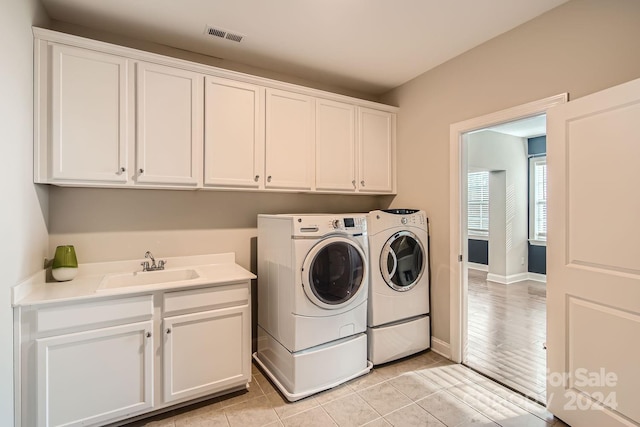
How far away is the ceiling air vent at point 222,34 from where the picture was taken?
2293mm

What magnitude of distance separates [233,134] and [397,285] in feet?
6.21

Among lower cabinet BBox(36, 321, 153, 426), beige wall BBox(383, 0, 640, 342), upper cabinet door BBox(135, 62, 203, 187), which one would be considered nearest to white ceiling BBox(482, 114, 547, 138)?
beige wall BBox(383, 0, 640, 342)

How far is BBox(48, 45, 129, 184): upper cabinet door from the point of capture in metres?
1.92

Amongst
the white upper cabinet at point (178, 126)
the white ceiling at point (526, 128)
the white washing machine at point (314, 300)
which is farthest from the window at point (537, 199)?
the white washing machine at point (314, 300)

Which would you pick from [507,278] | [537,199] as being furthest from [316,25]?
[537,199]

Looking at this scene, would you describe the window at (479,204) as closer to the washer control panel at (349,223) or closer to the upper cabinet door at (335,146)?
the upper cabinet door at (335,146)

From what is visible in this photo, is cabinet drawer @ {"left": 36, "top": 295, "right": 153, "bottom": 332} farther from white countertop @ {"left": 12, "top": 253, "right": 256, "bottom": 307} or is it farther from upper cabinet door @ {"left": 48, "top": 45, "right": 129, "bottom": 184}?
upper cabinet door @ {"left": 48, "top": 45, "right": 129, "bottom": 184}

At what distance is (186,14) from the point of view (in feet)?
6.95

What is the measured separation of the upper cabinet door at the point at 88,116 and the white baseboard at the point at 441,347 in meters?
2.94

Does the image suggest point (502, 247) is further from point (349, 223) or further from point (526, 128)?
point (349, 223)

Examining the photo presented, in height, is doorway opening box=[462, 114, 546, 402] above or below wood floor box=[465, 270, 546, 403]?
above

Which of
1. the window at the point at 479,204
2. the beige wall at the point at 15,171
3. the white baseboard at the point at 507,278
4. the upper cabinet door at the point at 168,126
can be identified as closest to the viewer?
the beige wall at the point at 15,171

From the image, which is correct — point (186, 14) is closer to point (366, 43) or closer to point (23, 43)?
point (23, 43)

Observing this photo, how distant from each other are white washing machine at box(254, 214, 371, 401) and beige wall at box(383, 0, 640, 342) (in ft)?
2.92
